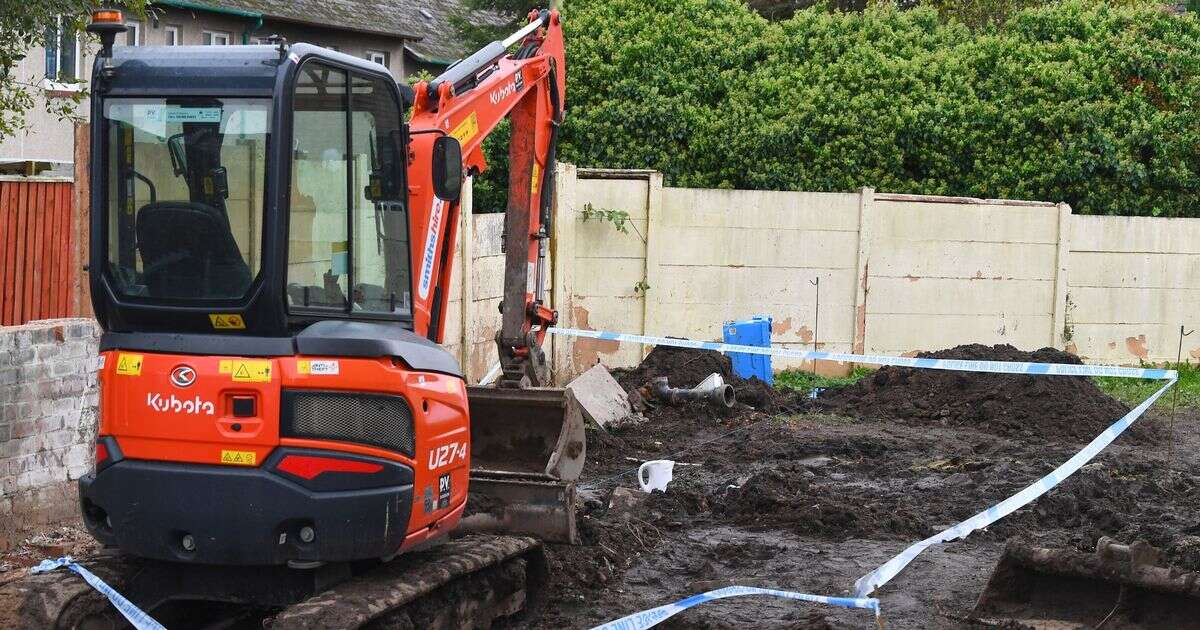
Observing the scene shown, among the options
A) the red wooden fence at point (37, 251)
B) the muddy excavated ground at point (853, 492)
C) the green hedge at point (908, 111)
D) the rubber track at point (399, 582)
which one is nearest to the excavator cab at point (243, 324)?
the rubber track at point (399, 582)

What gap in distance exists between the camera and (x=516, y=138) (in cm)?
936

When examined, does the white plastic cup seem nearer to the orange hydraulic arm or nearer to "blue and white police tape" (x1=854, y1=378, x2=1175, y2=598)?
the orange hydraulic arm

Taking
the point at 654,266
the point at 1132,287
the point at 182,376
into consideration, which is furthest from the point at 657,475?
the point at 1132,287

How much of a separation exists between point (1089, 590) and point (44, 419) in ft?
19.3

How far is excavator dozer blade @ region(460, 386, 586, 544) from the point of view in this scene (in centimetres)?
775

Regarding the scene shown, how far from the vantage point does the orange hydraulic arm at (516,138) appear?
7.50 meters

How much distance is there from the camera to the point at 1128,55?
58.0 ft

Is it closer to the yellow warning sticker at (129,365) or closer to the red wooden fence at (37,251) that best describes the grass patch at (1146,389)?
the red wooden fence at (37,251)

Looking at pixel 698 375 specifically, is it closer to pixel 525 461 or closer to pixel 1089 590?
pixel 525 461

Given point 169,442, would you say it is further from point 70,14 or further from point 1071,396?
point 1071,396

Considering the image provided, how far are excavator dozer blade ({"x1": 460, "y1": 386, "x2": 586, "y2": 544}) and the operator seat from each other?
2472 mm

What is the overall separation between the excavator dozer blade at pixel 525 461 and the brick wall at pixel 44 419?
7.77ft

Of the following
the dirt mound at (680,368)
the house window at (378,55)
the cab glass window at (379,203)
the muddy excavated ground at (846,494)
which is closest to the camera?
the cab glass window at (379,203)

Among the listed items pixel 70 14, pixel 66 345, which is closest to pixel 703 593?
pixel 66 345
